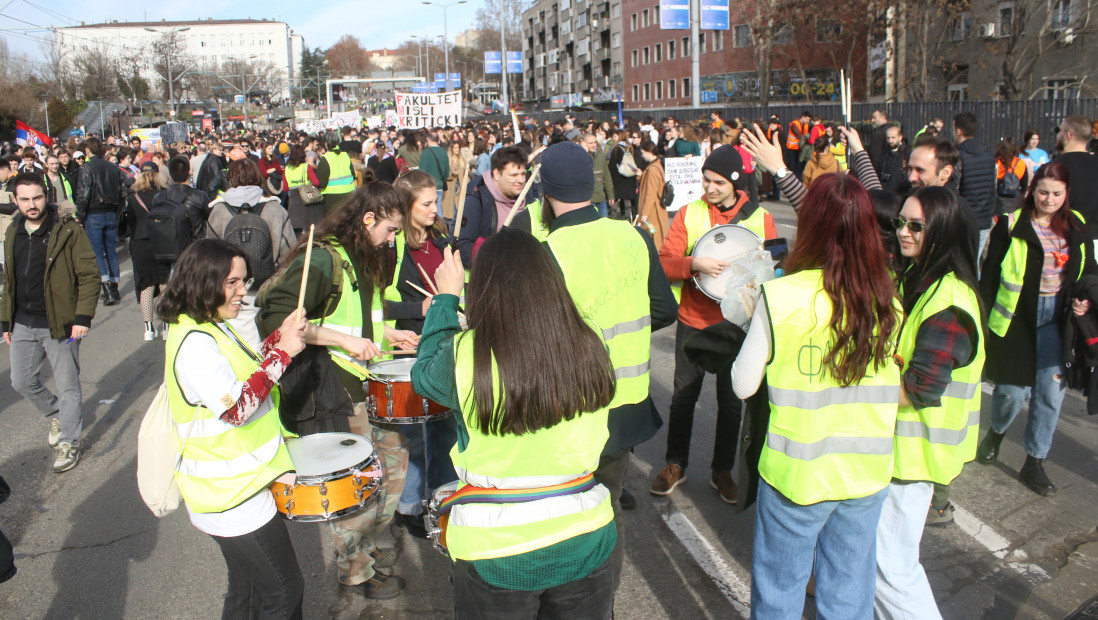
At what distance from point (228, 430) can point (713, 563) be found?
246 centimetres

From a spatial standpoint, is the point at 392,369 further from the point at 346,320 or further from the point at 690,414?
the point at 690,414

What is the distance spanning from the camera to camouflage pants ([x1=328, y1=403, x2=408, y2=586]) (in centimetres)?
369

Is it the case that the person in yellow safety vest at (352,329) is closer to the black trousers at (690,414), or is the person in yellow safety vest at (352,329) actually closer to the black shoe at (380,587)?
the black shoe at (380,587)

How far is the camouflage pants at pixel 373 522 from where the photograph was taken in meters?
3.69

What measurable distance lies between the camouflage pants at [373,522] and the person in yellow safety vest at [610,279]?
3.57 ft

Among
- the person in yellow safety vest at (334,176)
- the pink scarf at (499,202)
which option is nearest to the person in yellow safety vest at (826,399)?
the pink scarf at (499,202)

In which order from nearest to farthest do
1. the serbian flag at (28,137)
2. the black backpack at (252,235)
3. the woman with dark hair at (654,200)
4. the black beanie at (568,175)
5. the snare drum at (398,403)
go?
the black beanie at (568,175) < the snare drum at (398,403) < the black backpack at (252,235) < the woman with dark hair at (654,200) < the serbian flag at (28,137)

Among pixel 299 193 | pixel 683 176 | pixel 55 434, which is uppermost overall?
pixel 683 176

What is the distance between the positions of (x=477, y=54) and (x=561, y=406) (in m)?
122

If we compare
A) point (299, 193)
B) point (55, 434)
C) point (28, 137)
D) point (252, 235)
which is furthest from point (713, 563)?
point (28, 137)

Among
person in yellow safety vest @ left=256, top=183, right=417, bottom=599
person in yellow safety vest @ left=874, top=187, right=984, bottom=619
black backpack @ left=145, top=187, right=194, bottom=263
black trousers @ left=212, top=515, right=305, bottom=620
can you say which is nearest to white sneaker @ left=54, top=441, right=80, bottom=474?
person in yellow safety vest @ left=256, top=183, right=417, bottom=599

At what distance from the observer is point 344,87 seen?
74.6m

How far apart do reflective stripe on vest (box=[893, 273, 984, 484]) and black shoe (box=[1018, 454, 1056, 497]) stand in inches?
87.1

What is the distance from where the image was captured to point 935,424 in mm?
2908
